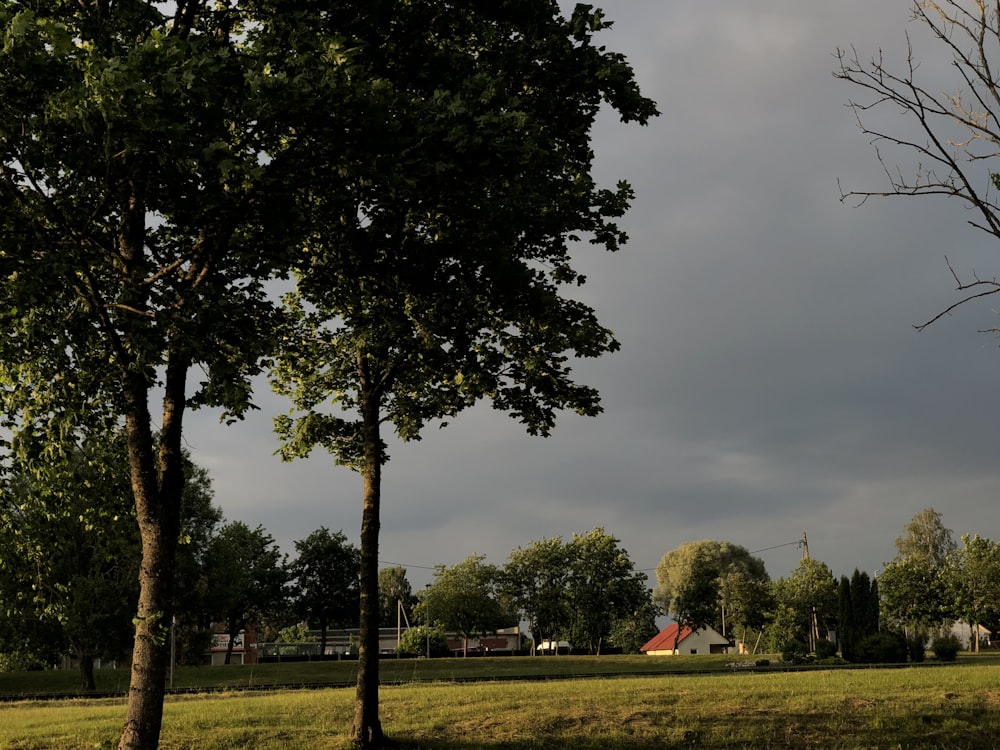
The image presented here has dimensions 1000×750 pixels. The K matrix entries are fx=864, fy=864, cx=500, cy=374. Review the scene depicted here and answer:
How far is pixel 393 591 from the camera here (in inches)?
6093

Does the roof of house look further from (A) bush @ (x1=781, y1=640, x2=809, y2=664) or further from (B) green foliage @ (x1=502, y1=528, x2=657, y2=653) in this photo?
(A) bush @ (x1=781, y1=640, x2=809, y2=664)

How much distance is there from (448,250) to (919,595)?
236 feet

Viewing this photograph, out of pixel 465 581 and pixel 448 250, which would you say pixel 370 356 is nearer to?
pixel 448 250

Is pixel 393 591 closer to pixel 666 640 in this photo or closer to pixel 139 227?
pixel 666 640

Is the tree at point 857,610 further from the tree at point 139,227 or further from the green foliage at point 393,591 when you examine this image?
the green foliage at point 393,591

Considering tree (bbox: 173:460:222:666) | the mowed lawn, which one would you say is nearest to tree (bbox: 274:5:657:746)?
the mowed lawn

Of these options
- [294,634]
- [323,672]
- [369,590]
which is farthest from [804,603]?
[294,634]

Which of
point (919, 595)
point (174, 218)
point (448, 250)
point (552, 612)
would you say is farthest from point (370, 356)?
point (552, 612)

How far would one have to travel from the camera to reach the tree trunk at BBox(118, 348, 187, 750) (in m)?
14.1

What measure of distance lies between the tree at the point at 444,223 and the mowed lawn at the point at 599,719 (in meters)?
2.64

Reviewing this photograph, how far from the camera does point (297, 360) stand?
2128 cm

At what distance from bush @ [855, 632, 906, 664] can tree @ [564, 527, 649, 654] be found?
3441 centimetres

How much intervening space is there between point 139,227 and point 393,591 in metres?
146

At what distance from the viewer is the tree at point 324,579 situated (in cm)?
9225
